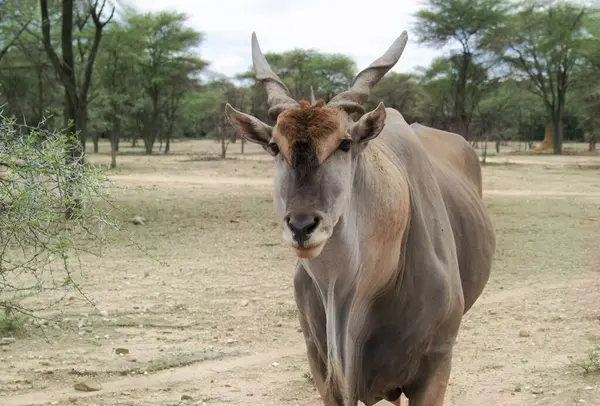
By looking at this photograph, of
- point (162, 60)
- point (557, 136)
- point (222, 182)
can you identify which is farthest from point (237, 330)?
point (162, 60)

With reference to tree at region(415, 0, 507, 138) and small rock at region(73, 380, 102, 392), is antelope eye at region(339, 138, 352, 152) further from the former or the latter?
tree at region(415, 0, 507, 138)

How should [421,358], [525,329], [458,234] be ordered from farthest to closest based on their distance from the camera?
[525,329] → [458,234] → [421,358]

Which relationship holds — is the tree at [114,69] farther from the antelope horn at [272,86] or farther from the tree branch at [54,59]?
the antelope horn at [272,86]

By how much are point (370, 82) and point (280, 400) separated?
Result: 2.12 meters

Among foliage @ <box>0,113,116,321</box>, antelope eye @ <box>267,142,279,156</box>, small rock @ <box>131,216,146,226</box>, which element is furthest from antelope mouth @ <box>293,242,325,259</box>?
small rock @ <box>131,216,146,226</box>

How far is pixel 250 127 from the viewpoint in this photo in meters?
2.50

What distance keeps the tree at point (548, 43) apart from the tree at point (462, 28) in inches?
44.5

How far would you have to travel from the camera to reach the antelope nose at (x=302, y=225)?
211cm

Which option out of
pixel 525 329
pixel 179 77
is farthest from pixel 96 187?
pixel 179 77

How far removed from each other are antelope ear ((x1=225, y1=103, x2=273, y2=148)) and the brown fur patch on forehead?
13cm

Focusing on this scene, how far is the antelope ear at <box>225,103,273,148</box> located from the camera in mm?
2471

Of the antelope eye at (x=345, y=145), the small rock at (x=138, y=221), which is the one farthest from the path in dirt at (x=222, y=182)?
the antelope eye at (x=345, y=145)

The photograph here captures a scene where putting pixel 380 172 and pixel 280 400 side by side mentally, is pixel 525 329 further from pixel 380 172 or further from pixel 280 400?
pixel 380 172

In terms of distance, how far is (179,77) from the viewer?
37.7m
